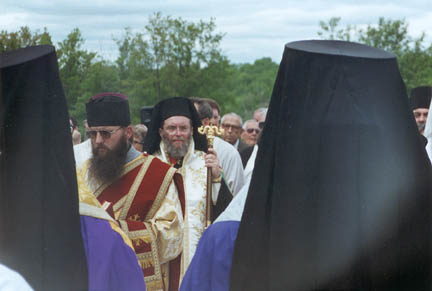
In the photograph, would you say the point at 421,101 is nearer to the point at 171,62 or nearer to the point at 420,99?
the point at 420,99

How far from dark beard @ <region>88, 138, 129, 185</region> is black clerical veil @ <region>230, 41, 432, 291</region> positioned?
8.54ft

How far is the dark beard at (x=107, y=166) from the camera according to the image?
5.30 metres

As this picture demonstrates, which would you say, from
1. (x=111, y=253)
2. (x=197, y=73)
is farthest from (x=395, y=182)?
(x=197, y=73)

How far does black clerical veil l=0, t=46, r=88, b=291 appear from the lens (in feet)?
8.45

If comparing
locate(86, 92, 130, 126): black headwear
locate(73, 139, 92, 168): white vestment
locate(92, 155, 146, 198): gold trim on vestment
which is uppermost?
locate(86, 92, 130, 126): black headwear

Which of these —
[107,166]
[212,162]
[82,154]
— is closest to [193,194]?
[212,162]

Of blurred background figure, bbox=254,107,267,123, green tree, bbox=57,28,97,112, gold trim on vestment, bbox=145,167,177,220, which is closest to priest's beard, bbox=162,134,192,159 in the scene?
gold trim on vestment, bbox=145,167,177,220

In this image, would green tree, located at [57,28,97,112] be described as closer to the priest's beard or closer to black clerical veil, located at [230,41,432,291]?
the priest's beard

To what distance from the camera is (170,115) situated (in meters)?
6.90

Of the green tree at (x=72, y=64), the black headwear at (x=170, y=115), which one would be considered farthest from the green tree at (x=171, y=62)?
the black headwear at (x=170, y=115)

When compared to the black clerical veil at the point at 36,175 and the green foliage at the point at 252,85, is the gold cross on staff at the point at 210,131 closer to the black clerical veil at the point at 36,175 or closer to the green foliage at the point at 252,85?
the black clerical veil at the point at 36,175

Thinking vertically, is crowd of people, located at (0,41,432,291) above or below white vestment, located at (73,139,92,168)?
above

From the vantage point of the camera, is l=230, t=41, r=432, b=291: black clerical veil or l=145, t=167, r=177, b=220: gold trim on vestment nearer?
l=230, t=41, r=432, b=291: black clerical veil

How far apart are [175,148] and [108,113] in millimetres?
1224
